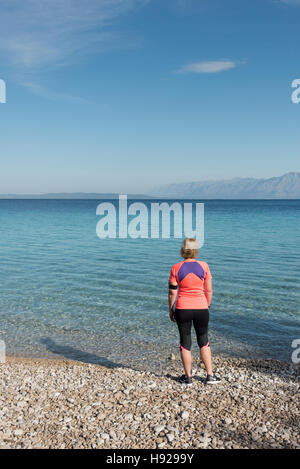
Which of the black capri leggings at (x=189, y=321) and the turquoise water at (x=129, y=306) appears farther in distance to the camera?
the turquoise water at (x=129, y=306)

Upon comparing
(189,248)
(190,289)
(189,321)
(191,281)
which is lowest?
(189,321)

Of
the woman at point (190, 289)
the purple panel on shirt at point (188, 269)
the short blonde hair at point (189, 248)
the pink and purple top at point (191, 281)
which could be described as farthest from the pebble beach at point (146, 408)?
the short blonde hair at point (189, 248)

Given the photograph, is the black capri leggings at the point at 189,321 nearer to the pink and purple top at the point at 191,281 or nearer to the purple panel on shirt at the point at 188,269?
the pink and purple top at the point at 191,281

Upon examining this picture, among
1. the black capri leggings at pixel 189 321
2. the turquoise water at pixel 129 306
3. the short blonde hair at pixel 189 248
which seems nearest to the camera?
the short blonde hair at pixel 189 248

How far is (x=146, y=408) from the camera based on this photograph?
6926 millimetres

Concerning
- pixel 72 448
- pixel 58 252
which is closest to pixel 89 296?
pixel 72 448

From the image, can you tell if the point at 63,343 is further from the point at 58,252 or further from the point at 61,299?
the point at 58,252

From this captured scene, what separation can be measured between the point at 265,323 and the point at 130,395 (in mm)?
6504

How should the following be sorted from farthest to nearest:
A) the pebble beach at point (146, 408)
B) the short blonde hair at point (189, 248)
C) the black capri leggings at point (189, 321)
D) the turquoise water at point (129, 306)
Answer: the turquoise water at point (129, 306) < the black capri leggings at point (189, 321) < the short blonde hair at point (189, 248) < the pebble beach at point (146, 408)

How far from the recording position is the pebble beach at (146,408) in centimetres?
595

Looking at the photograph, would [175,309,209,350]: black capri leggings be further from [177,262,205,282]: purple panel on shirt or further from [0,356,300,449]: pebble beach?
[0,356,300,449]: pebble beach

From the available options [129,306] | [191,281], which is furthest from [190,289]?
[129,306]

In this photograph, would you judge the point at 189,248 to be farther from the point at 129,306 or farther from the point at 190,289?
the point at 129,306

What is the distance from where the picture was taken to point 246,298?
1527 centimetres
